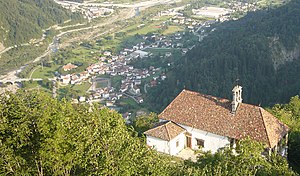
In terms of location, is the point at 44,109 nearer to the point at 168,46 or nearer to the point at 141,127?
the point at 141,127

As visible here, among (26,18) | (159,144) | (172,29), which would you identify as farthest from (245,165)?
(26,18)

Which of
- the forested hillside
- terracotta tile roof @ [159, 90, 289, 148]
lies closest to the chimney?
terracotta tile roof @ [159, 90, 289, 148]

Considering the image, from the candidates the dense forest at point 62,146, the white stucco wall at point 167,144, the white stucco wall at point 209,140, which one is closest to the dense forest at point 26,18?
the white stucco wall at point 167,144

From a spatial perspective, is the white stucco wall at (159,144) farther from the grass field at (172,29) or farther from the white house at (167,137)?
the grass field at (172,29)

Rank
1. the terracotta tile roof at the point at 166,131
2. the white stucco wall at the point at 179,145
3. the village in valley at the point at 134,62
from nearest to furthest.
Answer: the terracotta tile roof at the point at 166,131
the white stucco wall at the point at 179,145
the village in valley at the point at 134,62

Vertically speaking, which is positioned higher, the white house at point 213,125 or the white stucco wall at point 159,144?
the white house at point 213,125

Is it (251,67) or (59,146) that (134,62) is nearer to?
(251,67)
